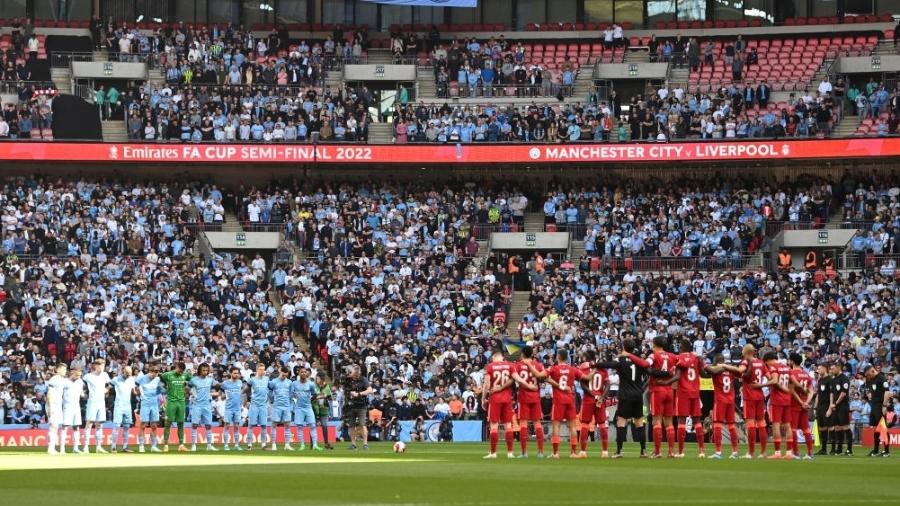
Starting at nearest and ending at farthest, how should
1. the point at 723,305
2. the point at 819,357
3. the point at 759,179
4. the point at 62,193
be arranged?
the point at 819,357 < the point at 723,305 < the point at 62,193 < the point at 759,179

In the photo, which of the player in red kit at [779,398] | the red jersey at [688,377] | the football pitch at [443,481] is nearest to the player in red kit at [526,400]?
the football pitch at [443,481]

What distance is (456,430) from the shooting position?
139ft

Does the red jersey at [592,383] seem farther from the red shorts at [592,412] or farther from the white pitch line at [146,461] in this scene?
the white pitch line at [146,461]

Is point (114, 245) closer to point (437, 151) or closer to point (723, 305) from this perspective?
point (437, 151)

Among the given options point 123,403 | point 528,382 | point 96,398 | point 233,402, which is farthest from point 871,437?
point 96,398

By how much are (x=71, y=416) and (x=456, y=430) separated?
13.9 meters

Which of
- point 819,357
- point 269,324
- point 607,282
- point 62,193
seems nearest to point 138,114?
point 62,193

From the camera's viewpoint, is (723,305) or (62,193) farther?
(62,193)

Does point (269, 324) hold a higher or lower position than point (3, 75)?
lower

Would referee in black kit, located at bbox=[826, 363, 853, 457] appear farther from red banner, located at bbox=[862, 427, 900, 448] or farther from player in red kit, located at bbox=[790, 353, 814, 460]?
red banner, located at bbox=[862, 427, 900, 448]

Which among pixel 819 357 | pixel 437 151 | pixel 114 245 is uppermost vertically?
pixel 437 151

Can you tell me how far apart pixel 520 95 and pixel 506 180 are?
336cm

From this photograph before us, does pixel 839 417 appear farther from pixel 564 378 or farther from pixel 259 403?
pixel 259 403

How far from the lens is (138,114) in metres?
56.0
